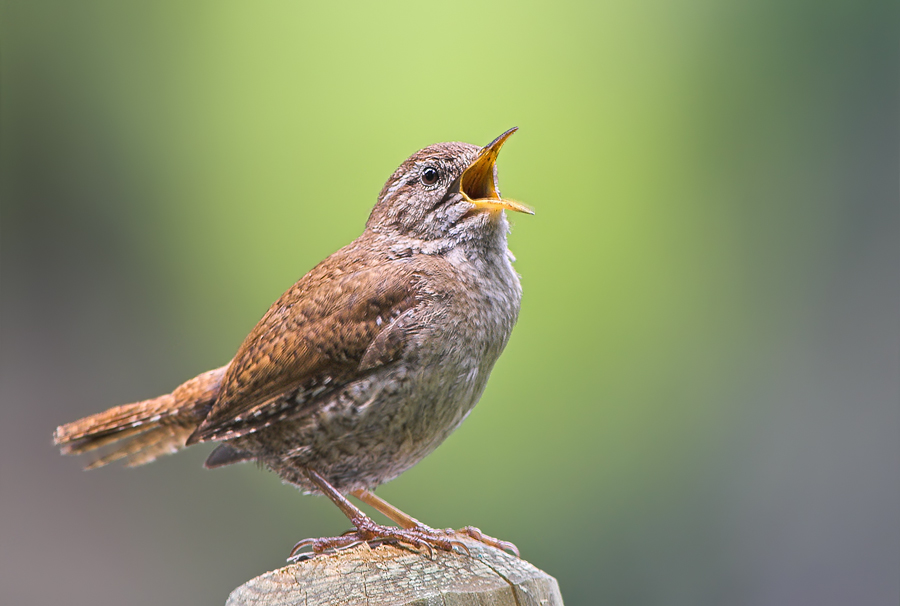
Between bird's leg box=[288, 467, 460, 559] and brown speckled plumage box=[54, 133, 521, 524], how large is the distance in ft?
0.23

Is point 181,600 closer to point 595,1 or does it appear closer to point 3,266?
point 3,266

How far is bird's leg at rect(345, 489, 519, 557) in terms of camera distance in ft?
6.77

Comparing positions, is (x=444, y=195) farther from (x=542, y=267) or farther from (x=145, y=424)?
(x=542, y=267)

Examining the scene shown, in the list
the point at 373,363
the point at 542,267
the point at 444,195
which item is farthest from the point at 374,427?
the point at 542,267

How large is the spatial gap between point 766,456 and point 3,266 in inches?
175

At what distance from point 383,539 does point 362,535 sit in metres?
0.09

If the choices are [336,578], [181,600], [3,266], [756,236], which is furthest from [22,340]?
[756,236]

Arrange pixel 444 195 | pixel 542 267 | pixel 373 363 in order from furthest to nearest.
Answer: pixel 542 267, pixel 444 195, pixel 373 363

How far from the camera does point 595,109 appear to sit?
4320 mm

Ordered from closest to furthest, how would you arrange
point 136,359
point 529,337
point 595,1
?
point 529,337 → point 595,1 → point 136,359

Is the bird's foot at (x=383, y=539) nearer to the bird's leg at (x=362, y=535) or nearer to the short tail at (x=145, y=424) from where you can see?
the bird's leg at (x=362, y=535)

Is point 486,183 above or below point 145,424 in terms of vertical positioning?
above

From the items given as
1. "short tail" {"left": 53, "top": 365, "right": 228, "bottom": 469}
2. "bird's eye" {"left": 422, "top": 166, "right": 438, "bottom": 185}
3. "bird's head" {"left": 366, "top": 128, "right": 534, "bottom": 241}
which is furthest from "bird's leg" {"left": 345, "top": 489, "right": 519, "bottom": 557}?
"bird's eye" {"left": 422, "top": 166, "right": 438, "bottom": 185}

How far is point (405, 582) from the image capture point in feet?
5.77
